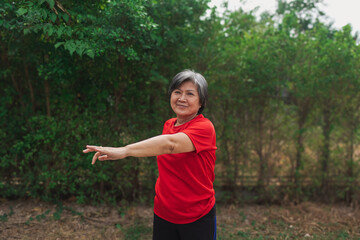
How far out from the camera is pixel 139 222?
170 inches

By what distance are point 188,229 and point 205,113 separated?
2.93m

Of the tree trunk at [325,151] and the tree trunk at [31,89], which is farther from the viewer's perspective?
the tree trunk at [325,151]

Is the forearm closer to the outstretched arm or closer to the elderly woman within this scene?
the outstretched arm

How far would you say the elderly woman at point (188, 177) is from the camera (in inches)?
74.6

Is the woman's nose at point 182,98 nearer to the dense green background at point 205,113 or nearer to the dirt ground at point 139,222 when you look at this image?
the dense green background at point 205,113

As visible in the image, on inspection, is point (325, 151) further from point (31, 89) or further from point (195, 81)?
point (31, 89)

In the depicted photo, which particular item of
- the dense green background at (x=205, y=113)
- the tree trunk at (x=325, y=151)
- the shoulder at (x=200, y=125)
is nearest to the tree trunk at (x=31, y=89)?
the dense green background at (x=205, y=113)

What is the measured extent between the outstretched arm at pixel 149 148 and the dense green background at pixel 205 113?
7.17ft

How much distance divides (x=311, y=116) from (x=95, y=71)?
3.66 m

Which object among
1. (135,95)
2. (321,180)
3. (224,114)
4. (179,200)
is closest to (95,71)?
(135,95)

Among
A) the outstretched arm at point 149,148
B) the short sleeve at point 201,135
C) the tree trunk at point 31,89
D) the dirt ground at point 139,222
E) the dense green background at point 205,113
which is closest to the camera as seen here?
the outstretched arm at point 149,148

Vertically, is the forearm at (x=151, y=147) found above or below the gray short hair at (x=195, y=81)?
below

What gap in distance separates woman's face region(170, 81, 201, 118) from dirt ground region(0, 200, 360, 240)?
2552 mm

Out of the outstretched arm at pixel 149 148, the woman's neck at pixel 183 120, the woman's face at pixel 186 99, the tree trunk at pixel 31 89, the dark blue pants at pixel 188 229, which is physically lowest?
the dark blue pants at pixel 188 229
